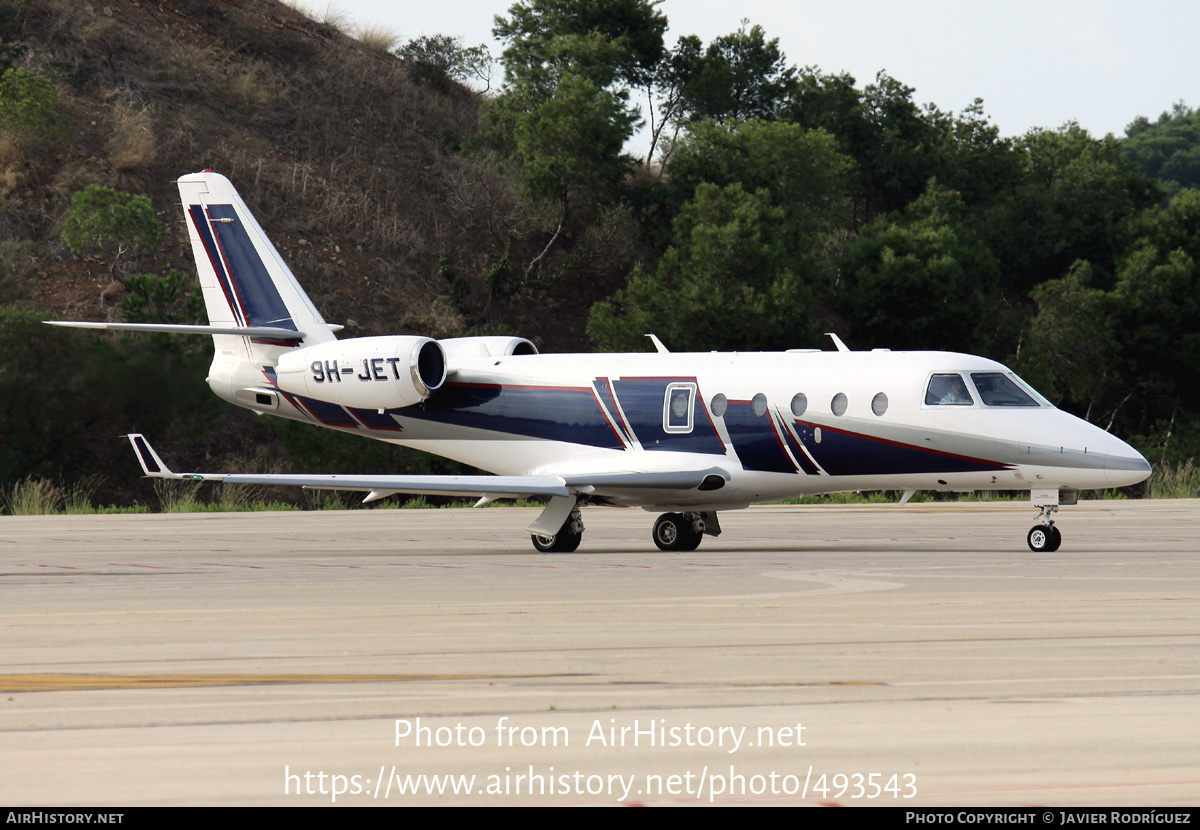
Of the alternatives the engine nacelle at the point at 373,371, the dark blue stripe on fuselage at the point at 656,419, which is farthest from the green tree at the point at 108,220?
the dark blue stripe on fuselage at the point at 656,419

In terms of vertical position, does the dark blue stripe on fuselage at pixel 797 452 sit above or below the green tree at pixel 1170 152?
below

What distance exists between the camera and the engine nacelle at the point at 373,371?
74.2ft

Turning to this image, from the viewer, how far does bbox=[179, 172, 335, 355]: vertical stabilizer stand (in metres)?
24.8

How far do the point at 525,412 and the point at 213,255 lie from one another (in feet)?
22.9

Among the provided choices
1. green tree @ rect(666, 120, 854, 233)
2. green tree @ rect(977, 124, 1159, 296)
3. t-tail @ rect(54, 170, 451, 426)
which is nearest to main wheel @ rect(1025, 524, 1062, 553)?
t-tail @ rect(54, 170, 451, 426)

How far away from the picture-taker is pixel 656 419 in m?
21.5

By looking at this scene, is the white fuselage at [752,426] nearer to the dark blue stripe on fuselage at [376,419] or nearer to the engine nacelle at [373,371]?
the dark blue stripe on fuselage at [376,419]

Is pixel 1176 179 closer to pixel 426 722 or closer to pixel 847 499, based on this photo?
pixel 847 499

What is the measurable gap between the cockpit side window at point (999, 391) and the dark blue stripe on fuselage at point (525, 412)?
5454 millimetres

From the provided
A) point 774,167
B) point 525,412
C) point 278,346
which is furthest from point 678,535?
point 774,167

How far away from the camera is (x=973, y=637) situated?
412 inches

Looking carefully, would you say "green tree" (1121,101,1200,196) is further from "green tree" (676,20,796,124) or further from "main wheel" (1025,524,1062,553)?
"main wheel" (1025,524,1062,553)
